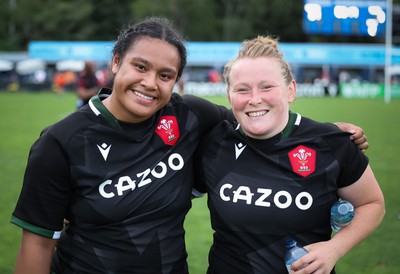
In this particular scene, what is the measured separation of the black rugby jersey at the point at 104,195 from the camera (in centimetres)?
212

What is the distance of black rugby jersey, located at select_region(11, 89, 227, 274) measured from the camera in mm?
2121

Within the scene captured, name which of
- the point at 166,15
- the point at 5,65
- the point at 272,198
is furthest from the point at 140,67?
the point at 166,15

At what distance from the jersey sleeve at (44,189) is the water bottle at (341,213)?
3.92 feet

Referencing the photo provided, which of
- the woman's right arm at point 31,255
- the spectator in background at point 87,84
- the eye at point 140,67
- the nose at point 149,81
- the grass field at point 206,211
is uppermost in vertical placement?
the eye at point 140,67

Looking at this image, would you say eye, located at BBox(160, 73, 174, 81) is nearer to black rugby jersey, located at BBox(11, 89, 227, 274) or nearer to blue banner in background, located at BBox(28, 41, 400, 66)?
black rugby jersey, located at BBox(11, 89, 227, 274)

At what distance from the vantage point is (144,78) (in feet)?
7.18

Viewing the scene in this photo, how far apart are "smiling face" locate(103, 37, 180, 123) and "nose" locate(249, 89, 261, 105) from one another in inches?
14.6

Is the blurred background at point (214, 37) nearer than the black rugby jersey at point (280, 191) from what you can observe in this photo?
No

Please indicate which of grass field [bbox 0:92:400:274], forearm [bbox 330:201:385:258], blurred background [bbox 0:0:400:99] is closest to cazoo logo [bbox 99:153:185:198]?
blurred background [bbox 0:0:400:99]

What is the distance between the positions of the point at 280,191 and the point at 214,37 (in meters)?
53.3

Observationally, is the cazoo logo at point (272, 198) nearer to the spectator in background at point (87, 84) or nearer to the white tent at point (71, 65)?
the spectator in background at point (87, 84)

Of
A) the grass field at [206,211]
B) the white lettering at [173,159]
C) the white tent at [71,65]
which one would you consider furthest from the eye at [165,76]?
the white tent at [71,65]

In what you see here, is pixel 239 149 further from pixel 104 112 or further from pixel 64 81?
pixel 64 81

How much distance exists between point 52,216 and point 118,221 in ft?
0.94
